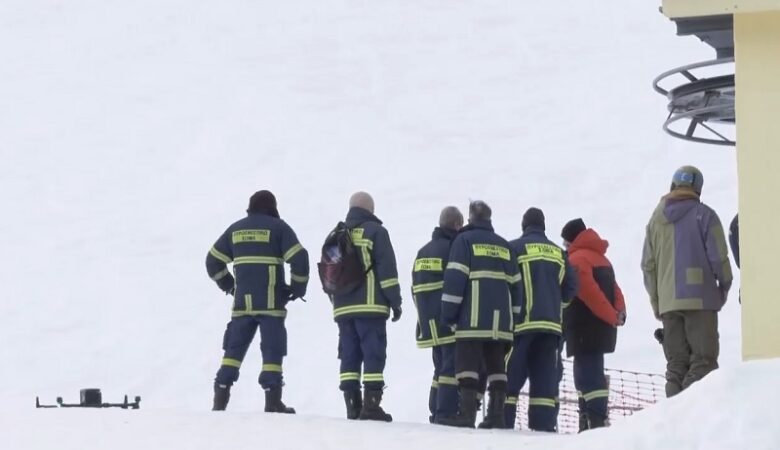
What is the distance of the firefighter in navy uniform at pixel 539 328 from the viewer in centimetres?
1295

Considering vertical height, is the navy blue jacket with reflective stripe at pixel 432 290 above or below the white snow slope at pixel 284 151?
below

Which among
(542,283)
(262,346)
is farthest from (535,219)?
(262,346)

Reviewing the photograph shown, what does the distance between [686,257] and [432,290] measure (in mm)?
1605

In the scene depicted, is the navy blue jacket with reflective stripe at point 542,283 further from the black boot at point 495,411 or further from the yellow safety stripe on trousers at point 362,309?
the yellow safety stripe on trousers at point 362,309

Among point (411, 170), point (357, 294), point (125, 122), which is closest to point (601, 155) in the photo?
point (411, 170)

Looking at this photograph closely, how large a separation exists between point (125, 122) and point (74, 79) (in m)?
4.05

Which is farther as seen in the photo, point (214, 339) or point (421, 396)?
point (214, 339)

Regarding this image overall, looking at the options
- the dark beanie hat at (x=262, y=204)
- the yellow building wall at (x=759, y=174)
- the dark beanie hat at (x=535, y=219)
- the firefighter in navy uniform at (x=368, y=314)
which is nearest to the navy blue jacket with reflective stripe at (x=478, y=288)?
the firefighter in navy uniform at (x=368, y=314)

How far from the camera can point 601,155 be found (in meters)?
40.2

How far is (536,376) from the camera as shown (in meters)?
13.1

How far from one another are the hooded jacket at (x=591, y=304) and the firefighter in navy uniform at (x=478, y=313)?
2.50ft

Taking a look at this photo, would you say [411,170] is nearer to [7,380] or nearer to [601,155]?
[601,155]

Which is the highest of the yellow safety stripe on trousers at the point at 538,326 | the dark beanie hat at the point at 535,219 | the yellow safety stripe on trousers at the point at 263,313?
the dark beanie hat at the point at 535,219

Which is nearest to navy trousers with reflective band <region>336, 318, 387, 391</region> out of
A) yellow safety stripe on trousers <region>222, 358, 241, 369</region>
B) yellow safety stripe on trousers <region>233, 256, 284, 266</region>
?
yellow safety stripe on trousers <region>233, 256, 284, 266</region>
